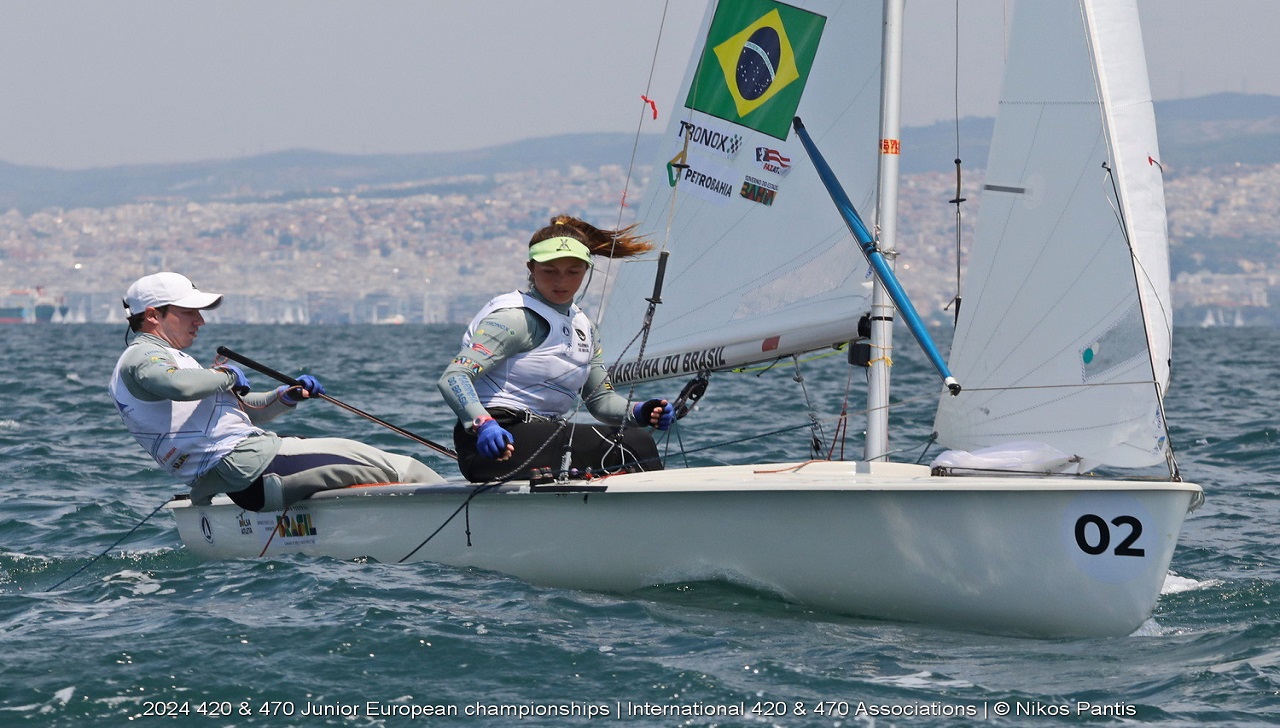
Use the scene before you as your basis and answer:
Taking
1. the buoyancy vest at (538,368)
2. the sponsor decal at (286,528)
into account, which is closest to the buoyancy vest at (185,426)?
the sponsor decal at (286,528)

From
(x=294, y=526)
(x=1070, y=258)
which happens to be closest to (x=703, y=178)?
(x=1070, y=258)

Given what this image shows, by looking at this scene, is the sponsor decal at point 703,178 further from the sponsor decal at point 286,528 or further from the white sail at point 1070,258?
the sponsor decal at point 286,528

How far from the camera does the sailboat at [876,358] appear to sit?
14.6ft

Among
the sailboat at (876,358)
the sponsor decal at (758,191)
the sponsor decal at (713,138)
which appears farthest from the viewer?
the sponsor decal at (713,138)

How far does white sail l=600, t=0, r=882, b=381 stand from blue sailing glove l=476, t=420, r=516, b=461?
4.99ft

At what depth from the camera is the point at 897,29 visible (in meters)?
5.62

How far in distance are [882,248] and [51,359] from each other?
2478 centimetres

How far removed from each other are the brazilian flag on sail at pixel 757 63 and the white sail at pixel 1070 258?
872 millimetres

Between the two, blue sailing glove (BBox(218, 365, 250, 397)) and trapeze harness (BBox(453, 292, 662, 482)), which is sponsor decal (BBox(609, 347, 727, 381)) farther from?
blue sailing glove (BBox(218, 365, 250, 397))

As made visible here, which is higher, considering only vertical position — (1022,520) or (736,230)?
(736,230)

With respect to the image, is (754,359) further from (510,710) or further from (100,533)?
(100,533)

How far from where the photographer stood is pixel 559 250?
5273 mm

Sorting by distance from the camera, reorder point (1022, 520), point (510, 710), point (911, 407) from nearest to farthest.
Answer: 1. point (510, 710)
2. point (1022, 520)
3. point (911, 407)

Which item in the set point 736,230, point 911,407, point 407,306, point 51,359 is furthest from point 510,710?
point 407,306
